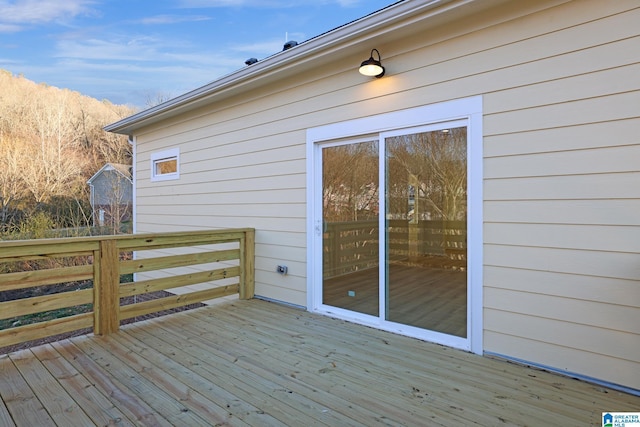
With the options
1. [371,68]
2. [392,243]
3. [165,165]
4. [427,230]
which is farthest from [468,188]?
[165,165]

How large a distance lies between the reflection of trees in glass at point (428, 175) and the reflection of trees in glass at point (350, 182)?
214 mm

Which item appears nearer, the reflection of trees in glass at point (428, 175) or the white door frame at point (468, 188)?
the white door frame at point (468, 188)

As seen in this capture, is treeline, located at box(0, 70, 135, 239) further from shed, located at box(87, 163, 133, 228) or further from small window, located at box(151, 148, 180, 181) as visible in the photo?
small window, located at box(151, 148, 180, 181)

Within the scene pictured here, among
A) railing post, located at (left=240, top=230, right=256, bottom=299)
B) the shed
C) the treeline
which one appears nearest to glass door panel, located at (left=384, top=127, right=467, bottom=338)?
railing post, located at (left=240, top=230, right=256, bottom=299)

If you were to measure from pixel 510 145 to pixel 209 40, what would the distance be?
34.6ft

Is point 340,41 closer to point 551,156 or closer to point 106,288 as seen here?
point 551,156

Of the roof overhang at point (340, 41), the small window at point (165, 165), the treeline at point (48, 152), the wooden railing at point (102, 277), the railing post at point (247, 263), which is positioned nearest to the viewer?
the roof overhang at point (340, 41)

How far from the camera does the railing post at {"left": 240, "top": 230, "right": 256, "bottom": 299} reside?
169 inches

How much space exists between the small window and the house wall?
3552 mm

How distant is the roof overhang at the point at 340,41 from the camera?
255 centimetres

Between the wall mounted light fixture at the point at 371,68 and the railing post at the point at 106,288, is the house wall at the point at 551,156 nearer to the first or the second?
the wall mounted light fixture at the point at 371,68

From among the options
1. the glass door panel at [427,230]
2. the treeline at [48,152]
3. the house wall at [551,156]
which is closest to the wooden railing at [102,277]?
the glass door panel at [427,230]

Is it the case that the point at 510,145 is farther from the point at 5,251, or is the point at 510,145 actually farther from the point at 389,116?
the point at 5,251

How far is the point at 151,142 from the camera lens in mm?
6230
